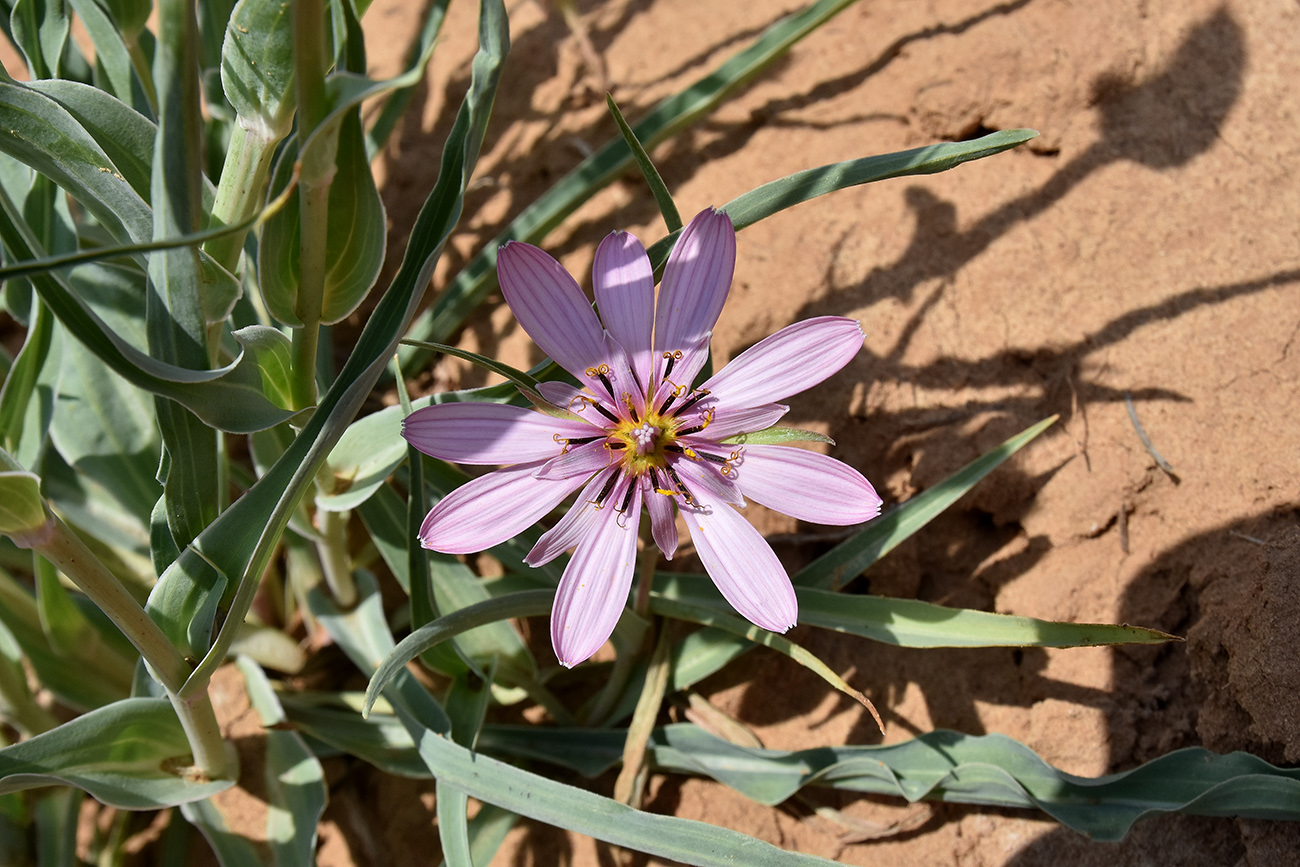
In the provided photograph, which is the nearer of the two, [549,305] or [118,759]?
[549,305]

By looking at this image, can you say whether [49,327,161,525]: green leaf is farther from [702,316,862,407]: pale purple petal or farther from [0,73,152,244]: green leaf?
[702,316,862,407]: pale purple petal

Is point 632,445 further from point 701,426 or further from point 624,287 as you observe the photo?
point 624,287

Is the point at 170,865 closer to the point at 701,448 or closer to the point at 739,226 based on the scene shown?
the point at 701,448

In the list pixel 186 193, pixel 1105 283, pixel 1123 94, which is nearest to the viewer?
pixel 186 193

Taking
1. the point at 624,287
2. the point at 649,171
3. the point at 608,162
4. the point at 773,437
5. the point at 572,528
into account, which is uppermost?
the point at 608,162

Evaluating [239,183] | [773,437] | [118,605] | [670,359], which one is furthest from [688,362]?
[118,605]

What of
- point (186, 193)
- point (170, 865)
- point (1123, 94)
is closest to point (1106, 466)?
point (1123, 94)

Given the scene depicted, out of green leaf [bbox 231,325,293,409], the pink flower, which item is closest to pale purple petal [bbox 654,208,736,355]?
the pink flower
